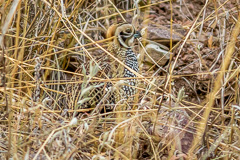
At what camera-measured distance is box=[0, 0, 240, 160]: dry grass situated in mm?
2467

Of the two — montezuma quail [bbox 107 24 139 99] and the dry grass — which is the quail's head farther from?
the dry grass

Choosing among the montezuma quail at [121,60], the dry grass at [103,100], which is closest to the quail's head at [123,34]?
the montezuma quail at [121,60]

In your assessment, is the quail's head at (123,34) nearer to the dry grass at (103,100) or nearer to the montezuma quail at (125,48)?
the montezuma quail at (125,48)

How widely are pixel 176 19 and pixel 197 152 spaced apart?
274 centimetres

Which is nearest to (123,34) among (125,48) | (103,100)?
(125,48)

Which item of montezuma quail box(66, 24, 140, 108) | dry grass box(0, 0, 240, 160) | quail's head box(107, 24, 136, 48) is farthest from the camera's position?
quail's head box(107, 24, 136, 48)

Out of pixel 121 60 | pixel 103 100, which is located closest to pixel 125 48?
pixel 121 60

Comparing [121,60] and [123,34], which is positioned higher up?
[123,34]

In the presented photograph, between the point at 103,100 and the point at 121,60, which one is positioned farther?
the point at 121,60

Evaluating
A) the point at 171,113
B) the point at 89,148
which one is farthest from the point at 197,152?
the point at 89,148

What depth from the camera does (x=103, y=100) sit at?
2.50m

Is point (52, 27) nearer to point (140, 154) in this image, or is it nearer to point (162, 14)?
point (140, 154)

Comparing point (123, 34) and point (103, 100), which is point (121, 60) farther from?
point (103, 100)

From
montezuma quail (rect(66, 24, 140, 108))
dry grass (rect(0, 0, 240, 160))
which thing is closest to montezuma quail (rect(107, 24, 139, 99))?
montezuma quail (rect(66, 24, 140, 108))
